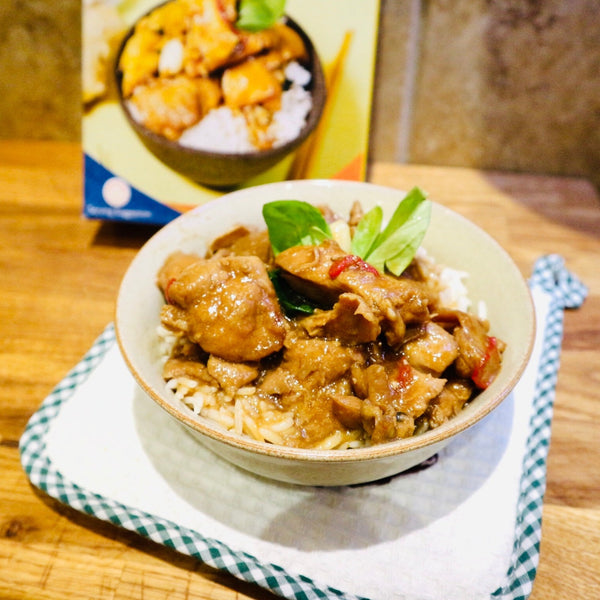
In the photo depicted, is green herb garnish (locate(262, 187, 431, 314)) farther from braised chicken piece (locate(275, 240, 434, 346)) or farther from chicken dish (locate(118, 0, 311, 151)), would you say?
chicken dish (locate(118, 0, 311, 151))

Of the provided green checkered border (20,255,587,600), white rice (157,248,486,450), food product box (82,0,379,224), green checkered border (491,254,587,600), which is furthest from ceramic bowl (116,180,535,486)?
food product box (82,0,379,224)

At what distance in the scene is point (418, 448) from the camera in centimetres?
138

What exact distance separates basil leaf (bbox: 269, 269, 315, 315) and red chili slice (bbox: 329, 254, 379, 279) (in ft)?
0.55

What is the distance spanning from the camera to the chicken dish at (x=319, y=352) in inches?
62.2

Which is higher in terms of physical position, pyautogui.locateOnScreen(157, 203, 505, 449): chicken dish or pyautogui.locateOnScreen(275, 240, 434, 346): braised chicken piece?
pyautogui.locateOnScreen(275, 240, 434, 346): braised chicken piece

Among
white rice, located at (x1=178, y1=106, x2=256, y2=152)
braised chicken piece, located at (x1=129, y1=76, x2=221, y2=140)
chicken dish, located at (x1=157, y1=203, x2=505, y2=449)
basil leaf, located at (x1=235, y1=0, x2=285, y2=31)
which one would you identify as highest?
basil leaf, located at (x1=235, y1=0, x2=285, y2=31)

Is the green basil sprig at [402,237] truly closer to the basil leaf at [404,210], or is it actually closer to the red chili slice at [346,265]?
the basil leaf at [404,210]

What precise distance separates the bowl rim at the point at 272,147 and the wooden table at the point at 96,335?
1.59ft

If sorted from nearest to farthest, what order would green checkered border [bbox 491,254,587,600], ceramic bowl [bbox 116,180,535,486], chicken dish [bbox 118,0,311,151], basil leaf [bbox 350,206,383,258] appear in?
1. ceramic bowl [bbox 116,180,535,486]
2. green checkered border [bbox 491,254,587,600]
3. basil leaf [bbox 350,206,383,258]
4. chicken dish [bbox 118,0,311,151]

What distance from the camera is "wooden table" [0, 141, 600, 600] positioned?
5.07 feet

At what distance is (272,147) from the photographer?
2.75m

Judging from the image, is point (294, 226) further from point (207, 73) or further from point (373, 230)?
point (207, 73)

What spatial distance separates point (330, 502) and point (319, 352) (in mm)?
435

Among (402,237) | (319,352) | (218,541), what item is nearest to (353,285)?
(319,352)
